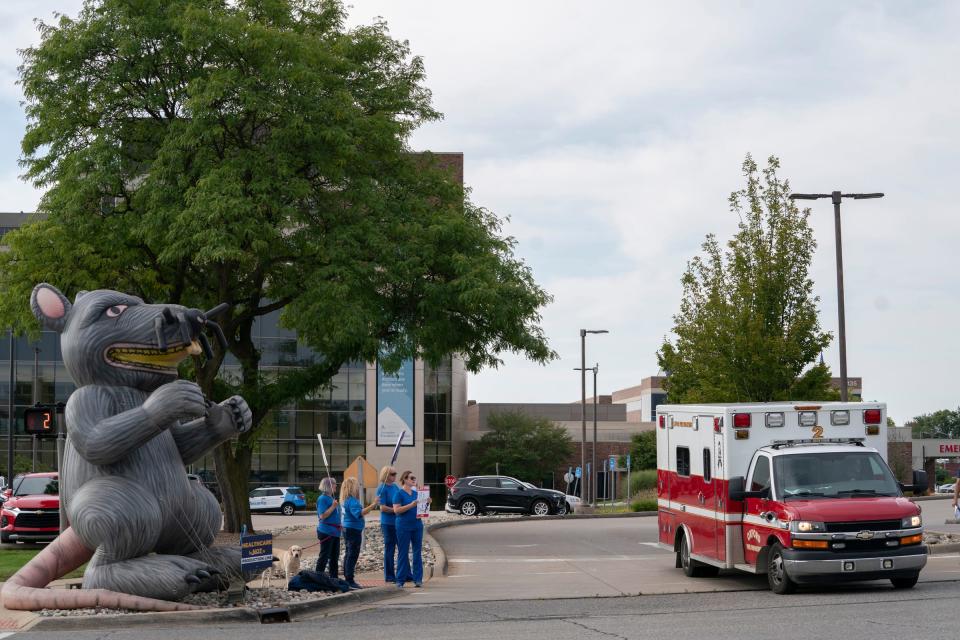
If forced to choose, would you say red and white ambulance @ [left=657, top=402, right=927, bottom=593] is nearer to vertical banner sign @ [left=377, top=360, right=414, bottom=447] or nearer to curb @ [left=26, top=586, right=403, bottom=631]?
curb @ [left=26, top=586, right=403, bottom=631]

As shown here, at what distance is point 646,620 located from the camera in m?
13.1

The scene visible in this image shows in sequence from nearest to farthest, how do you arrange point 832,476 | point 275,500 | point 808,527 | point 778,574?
point 808,527 → point 778,574 → point 832,476 → point 275,500

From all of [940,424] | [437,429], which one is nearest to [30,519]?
[437,429]

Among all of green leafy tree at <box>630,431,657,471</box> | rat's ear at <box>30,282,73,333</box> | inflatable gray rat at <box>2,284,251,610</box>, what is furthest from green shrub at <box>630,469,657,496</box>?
rat's ear at <box>30,282,73,333</box>

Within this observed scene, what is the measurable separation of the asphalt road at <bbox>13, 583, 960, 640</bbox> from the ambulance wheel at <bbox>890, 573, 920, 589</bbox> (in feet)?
0.43

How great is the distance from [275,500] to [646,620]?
41379 mm

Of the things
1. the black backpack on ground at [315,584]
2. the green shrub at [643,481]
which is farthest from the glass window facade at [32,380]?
the black backpack on ground at [315,584]

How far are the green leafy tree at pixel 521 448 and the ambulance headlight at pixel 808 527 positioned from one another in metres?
56.7

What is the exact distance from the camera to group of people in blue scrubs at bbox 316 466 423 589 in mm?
16188

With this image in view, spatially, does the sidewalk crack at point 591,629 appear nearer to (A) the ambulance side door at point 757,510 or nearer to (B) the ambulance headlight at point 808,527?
(B) the ambulance headlight at point 808,527

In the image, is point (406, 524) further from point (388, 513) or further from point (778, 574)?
point (778, 574)

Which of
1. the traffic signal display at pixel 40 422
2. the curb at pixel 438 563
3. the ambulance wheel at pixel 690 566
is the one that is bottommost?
the curb at pixel 438 563

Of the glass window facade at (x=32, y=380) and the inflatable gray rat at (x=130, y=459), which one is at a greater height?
the glass window facade at (x=32, y=380)

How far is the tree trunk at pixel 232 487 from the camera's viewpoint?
27766 millimetres
